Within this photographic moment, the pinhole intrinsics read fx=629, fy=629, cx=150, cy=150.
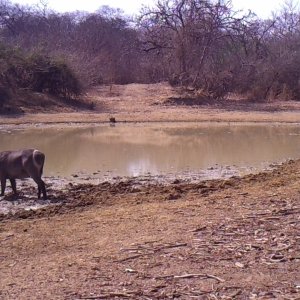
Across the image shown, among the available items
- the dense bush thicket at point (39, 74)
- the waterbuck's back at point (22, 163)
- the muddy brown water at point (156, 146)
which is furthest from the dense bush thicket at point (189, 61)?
the waterbuck's back at point (22, 163)

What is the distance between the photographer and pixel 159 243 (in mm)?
6945

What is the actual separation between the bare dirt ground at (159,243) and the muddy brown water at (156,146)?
370cm

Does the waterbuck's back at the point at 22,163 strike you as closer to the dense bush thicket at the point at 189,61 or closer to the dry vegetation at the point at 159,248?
the dry vegetation at the point at 159,248

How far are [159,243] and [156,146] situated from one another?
45.1 ft

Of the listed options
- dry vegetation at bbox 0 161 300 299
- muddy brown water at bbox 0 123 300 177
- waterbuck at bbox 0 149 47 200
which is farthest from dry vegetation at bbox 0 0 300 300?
muddy brown water at bbox 0 123 300 177

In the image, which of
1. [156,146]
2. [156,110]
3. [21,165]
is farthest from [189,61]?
[21,165]

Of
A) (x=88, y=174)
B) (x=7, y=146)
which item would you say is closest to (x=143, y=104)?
(x=7, y=146)

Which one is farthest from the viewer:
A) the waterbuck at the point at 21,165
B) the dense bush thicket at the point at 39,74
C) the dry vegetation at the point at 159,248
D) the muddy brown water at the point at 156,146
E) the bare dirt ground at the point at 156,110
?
the dense bush thicket at the point at 39,74

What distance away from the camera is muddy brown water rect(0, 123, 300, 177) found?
1620cm

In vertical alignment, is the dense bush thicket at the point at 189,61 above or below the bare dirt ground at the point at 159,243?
above

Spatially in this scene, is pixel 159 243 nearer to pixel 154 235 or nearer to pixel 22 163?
pixel 154 235

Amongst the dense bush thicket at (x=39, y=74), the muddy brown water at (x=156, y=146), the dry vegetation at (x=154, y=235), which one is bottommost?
the muddy brown water at (x=156, y=146)

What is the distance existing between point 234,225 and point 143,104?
89.0 feet

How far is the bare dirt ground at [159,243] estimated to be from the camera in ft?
18.1
